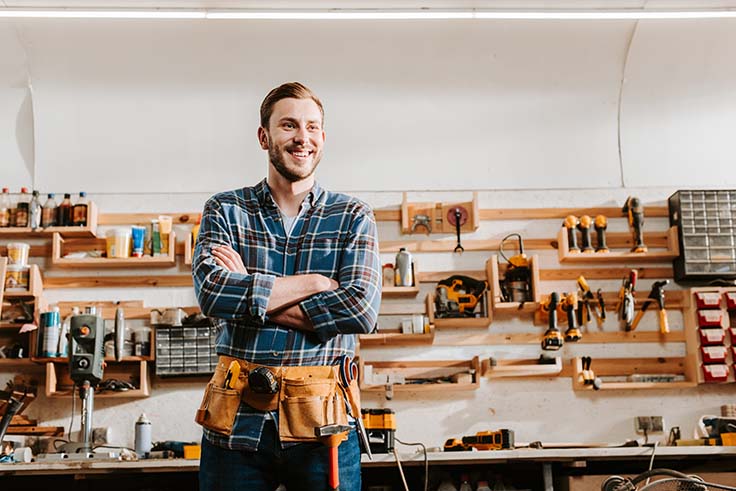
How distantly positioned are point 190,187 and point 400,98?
133cm

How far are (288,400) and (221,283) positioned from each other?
363mm

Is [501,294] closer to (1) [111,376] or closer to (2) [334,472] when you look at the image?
(1) [111,376]

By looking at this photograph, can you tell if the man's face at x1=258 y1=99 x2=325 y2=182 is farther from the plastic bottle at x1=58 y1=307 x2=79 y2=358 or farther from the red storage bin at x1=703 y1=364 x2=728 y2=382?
the red storage bin at x1=703 y1=364 x2=728 y2=382

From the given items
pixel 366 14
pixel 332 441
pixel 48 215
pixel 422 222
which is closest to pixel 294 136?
pixel 332 441

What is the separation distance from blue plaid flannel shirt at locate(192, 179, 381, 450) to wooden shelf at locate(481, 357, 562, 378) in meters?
2.76

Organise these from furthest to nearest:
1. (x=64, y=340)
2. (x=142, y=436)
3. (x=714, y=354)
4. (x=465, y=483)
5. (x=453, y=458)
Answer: (x=714, y=354) → (x=64, y=340) → (x=142, y=436) → (x=465, y=483) → (x=453, y=458)

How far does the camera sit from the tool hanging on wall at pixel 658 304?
514 cm

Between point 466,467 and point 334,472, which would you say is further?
point 466,467

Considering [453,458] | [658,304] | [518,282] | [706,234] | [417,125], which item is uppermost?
[417,125]

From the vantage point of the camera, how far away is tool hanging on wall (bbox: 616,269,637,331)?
5.09 m

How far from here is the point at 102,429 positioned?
197 inches

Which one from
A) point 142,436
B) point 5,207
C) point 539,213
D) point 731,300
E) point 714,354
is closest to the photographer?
point 142,436

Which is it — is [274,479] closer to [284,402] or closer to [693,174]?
[284,402]

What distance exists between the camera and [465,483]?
4430 mm
